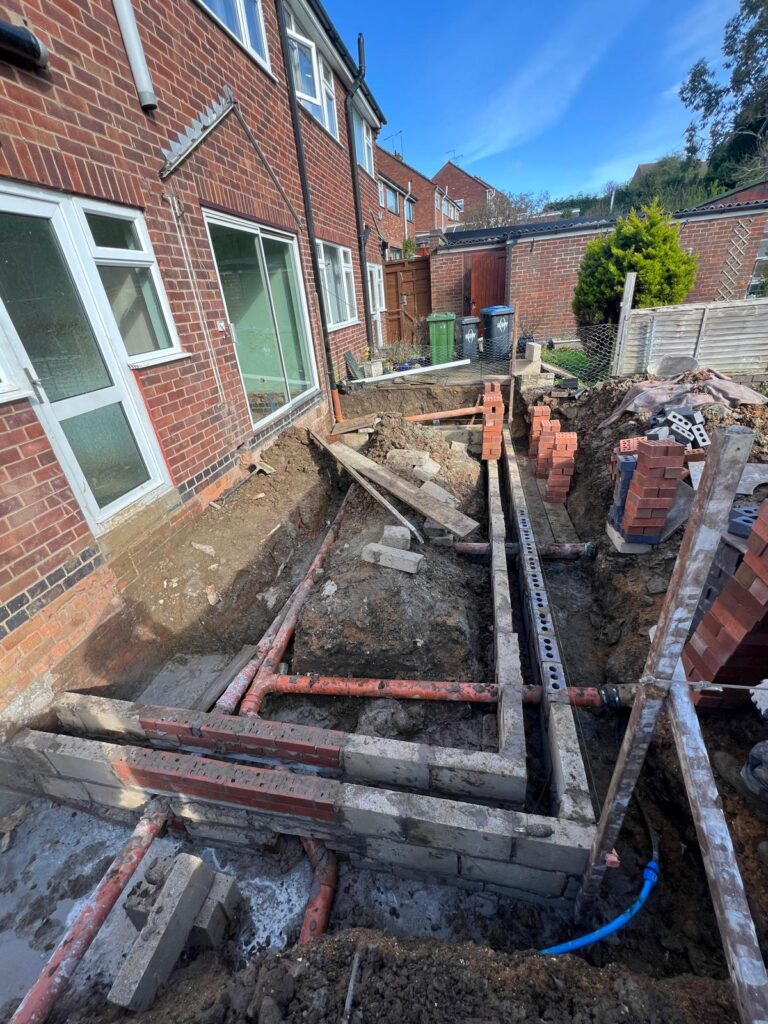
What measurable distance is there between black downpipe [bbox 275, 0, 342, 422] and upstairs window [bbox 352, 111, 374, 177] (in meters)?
3.71

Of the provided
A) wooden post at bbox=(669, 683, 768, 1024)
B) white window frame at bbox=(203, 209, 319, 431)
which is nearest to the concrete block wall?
wooden post at bbox=(669, 683, 768, 1024)

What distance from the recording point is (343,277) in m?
9.02

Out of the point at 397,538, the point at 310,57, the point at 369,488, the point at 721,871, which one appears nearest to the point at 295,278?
the point at 310,57

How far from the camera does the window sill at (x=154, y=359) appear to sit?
3.39 m

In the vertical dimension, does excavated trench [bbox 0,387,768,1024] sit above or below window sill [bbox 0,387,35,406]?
below

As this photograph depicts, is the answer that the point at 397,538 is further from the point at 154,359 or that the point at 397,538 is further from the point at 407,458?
the point at 154,359

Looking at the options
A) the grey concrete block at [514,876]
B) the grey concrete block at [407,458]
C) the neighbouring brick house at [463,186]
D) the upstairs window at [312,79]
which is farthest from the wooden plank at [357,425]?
the neighbouring brick house at [463,186]

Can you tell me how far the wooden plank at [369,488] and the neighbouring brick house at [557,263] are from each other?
10.00 metres

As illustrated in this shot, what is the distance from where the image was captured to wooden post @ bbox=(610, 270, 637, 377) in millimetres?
7797

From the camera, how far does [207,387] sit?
4.32m

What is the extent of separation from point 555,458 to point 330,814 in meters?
4.70

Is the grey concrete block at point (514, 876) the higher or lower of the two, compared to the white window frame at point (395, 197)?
lower

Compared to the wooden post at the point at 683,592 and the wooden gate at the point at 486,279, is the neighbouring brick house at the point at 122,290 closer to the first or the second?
the wooden post at the point at 683,592

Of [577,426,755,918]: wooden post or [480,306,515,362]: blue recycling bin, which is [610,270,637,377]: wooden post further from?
[577,426,755,918]: wooden post
